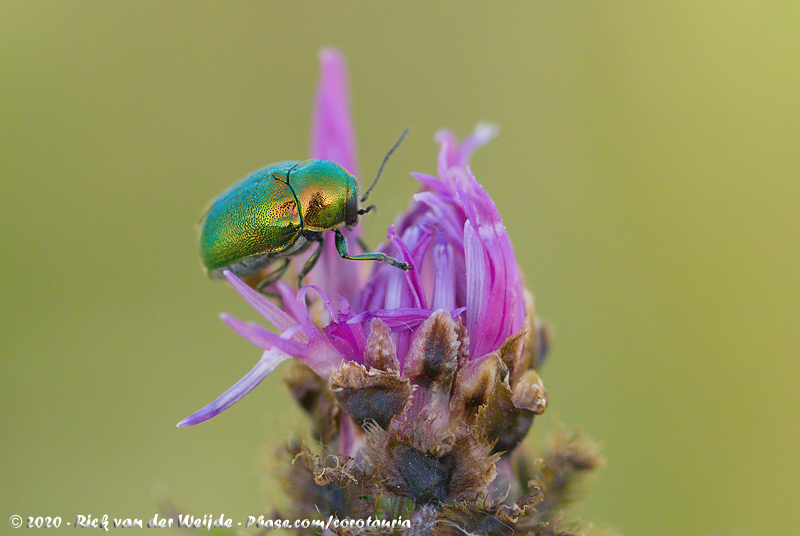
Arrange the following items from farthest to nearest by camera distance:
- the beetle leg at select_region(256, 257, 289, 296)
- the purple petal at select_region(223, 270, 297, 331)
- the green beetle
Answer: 1. the beetle leg at select_region(256, 257, 289, 296)
2. the green beetle
3. the purple petal at select_region(223, 270, 297, 331)

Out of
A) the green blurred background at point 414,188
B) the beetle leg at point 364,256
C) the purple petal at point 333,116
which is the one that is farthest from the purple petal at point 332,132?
the green blurred background at point 414,188

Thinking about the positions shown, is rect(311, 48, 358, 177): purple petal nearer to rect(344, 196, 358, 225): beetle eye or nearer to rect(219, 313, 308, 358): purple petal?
rect(344, 196, 358, 225): beetle eye

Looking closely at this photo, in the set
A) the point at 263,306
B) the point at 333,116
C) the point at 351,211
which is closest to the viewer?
the point at 263,306

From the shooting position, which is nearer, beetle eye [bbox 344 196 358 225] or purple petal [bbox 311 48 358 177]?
beetle eye [bbox 344 196 358 225]

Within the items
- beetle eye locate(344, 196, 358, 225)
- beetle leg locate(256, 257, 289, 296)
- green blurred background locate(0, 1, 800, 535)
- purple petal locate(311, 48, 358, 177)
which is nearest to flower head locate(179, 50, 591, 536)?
beetle eye locate(344, 196, 358, 225)

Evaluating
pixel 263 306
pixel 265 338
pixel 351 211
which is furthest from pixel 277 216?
pixel 265 338

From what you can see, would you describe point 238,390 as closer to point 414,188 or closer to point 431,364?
point 431,364

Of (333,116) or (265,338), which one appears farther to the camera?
(333,116)
